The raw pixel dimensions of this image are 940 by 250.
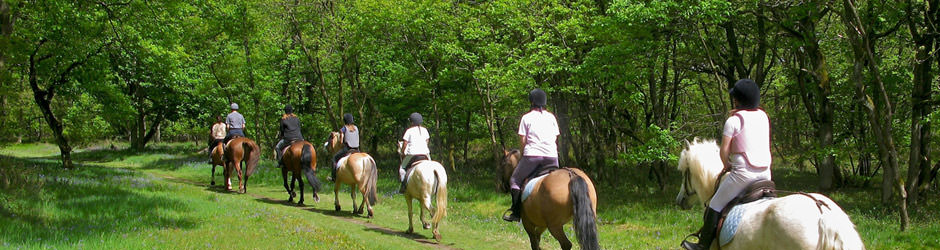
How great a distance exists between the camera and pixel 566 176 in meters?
7.05

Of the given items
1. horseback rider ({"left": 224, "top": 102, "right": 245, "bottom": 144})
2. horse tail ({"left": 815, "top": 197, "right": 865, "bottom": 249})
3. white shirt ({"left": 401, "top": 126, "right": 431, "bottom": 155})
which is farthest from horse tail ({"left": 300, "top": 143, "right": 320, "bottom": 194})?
horse tail ({"left": 815, "top": 197, "right": 865, "bottom": 249})

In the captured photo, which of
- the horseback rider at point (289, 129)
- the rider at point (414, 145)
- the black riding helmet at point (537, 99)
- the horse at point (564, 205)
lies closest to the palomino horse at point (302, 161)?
the horseback rider at point (289, 129)

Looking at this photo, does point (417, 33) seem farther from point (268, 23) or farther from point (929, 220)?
point (929, 220)

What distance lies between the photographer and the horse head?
586 cm

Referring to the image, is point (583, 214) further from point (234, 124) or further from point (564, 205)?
point (234, 124)

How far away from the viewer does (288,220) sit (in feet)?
34.6

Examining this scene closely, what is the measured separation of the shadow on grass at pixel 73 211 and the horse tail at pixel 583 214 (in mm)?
5771

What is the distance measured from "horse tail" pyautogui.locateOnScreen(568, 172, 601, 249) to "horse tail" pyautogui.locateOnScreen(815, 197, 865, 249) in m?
2.64

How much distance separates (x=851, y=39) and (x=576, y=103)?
30.1 ft

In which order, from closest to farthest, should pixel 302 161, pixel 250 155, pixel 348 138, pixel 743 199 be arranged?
pixel 743 199
pixel 348 138
pixel 302 161
pixel 250 155

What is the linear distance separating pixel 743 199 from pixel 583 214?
2.03 meters

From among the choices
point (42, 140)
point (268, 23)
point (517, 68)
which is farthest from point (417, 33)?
point (42, 140)

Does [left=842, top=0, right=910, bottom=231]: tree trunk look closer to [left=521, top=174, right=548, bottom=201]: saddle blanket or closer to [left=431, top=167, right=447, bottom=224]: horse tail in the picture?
[left=521, top=174, right=548, bottom=201]: saddle blanket

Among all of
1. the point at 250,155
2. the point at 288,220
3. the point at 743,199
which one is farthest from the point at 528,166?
the point at 250,155
